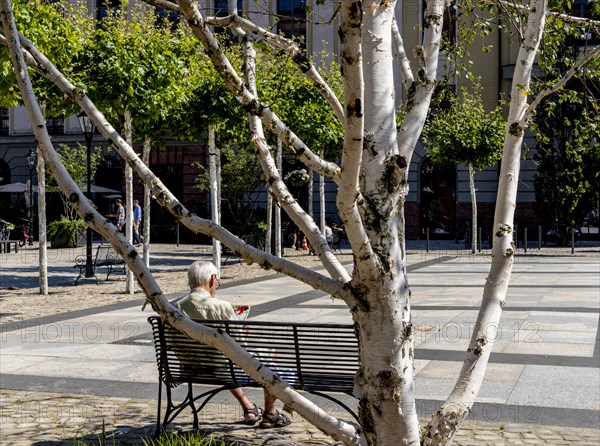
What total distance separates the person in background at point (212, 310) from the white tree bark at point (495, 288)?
8.97ft

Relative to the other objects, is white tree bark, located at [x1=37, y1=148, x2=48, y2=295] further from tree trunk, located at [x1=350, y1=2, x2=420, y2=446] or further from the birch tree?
tree trunk, located at [x1=350, y1=2, x2=420, y2=446]

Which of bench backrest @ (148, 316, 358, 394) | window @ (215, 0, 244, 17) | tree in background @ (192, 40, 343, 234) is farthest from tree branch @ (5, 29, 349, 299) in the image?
tree in background @ (192, 40, 343, 234)

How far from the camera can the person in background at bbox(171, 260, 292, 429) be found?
20.6 ft

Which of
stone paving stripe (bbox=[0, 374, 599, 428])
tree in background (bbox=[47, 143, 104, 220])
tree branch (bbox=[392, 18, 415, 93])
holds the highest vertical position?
tree in background (bbox=[47, 143, 104, 220])

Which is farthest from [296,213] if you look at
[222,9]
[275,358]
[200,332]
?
[222,9]

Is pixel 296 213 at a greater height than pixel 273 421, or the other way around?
pixel 296 213

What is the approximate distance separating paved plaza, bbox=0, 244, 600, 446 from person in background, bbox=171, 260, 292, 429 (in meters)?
0.12

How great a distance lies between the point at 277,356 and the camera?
5898 mm

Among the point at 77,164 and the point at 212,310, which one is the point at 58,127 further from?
the point at 212,310

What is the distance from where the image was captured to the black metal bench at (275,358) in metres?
5.66

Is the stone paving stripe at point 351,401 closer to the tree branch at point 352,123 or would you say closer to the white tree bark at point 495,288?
the white tree bark at point 495,288

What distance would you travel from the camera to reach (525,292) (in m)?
15.1

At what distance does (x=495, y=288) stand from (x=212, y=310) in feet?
9.69

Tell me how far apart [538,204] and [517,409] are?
30161 millimetres
